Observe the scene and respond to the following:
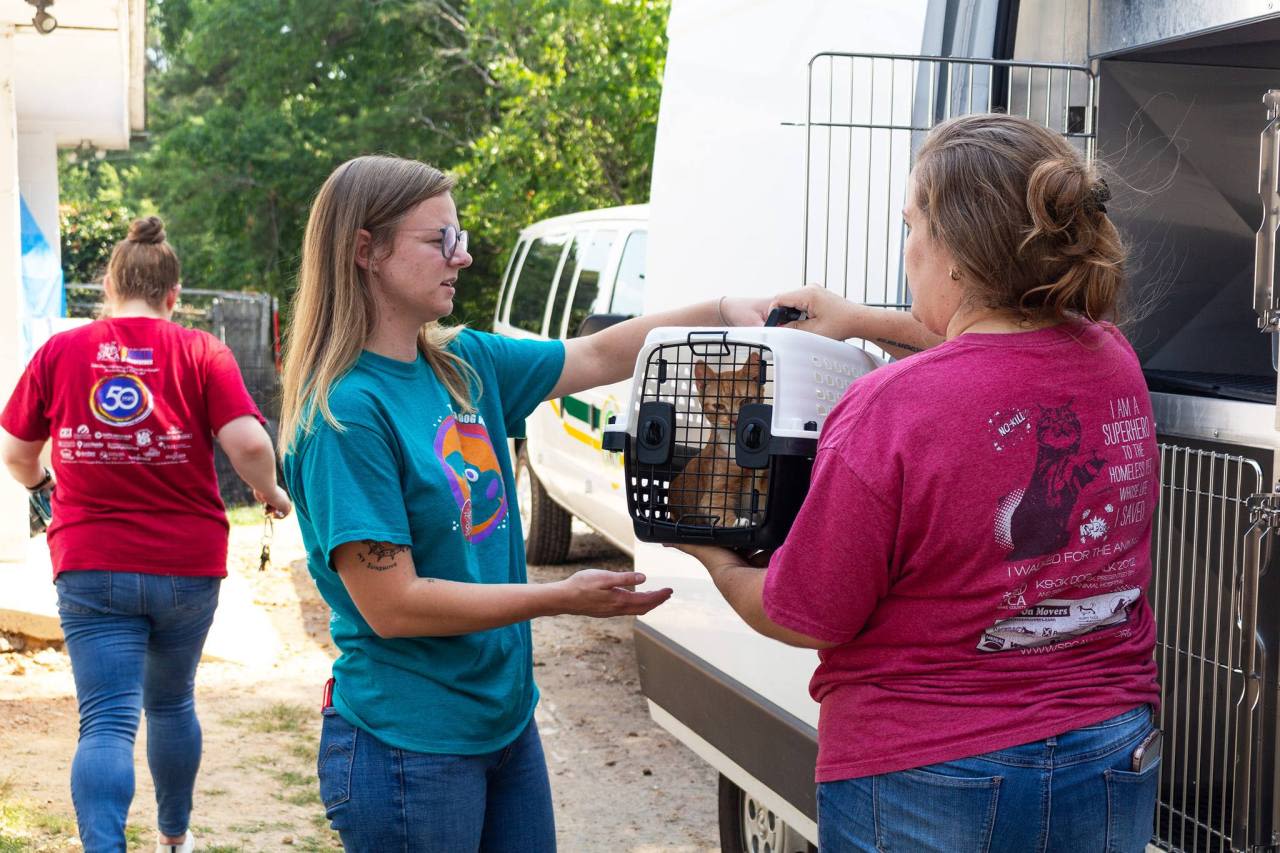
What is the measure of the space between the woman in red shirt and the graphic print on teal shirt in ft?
5.52

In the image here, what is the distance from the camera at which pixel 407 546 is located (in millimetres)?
2221

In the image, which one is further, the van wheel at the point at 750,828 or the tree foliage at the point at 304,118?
the tree foliage at the point at 304,118

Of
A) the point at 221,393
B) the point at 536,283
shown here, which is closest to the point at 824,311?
the point at 221,393

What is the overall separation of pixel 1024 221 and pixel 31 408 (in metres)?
3.16

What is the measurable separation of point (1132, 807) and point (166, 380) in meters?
2.97

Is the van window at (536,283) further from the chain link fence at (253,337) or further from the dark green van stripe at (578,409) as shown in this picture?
the chain link fence at (253,337)

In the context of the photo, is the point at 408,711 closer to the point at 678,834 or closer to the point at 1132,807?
the point at 1132,807

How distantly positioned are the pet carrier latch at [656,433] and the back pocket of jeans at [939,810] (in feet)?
1.99

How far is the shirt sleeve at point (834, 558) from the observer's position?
5.63ft

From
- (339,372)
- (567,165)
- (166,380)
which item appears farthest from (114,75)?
(339,372)

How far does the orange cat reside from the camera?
211cm

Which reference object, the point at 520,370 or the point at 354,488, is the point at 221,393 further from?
the point at 354,488

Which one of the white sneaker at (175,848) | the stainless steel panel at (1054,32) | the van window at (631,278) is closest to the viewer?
the stainless steel panel at (1054,32)

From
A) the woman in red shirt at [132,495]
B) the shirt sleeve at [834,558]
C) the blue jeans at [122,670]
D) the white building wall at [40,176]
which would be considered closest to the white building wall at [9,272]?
the woman in red shirt at [132,495]
